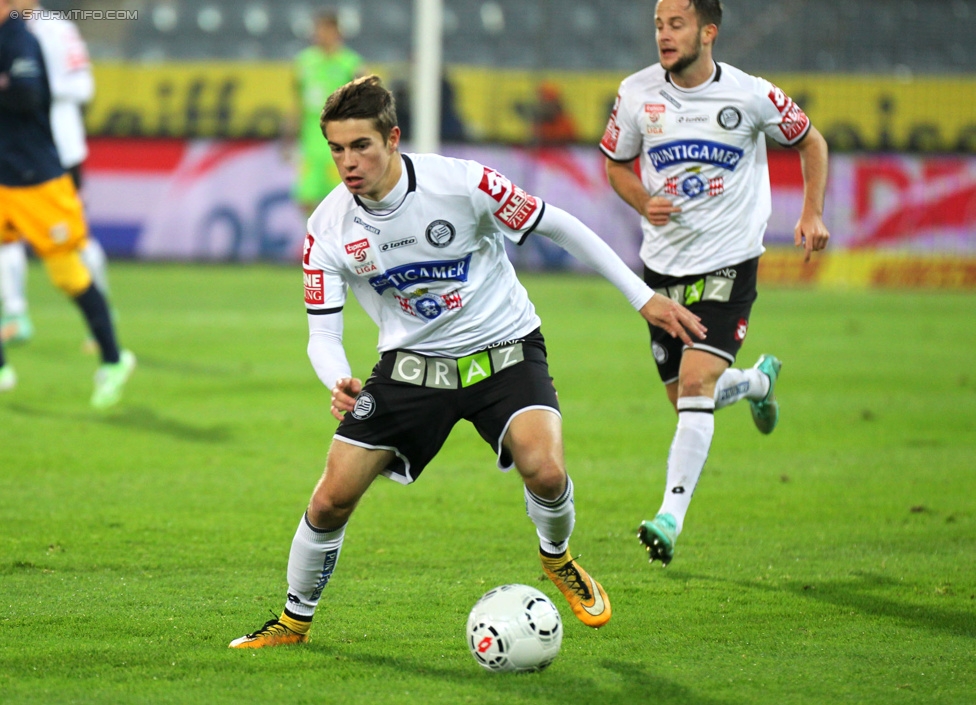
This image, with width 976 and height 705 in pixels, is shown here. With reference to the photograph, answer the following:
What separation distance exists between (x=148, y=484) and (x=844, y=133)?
16859 mm

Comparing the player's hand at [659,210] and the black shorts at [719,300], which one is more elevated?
the player's hand at [659,210]

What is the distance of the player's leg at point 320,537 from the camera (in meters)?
4.17

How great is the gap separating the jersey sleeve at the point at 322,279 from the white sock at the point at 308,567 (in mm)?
690

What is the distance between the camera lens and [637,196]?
234 inches

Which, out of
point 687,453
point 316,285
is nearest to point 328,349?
point 316,285

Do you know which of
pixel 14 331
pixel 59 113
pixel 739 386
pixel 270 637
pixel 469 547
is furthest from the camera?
pixel 59 113

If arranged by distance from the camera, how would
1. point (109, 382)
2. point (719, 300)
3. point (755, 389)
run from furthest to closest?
point (109, 382)
point (755, 389)
point (719, 300)

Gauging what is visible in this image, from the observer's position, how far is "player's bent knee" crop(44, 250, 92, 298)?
8680 mm

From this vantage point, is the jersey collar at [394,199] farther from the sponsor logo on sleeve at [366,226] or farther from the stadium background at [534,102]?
the stadium background at [534,102]

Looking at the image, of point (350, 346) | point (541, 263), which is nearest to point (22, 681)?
point (350, 346)

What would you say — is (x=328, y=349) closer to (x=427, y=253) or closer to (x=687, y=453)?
(x=427, y=253)

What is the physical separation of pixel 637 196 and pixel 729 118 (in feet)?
1.73

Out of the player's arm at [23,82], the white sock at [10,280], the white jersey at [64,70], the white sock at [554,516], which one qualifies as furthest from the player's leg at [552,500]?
the white sock at [10,280]

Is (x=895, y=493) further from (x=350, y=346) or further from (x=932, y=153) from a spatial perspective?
(x=932, y=153)
